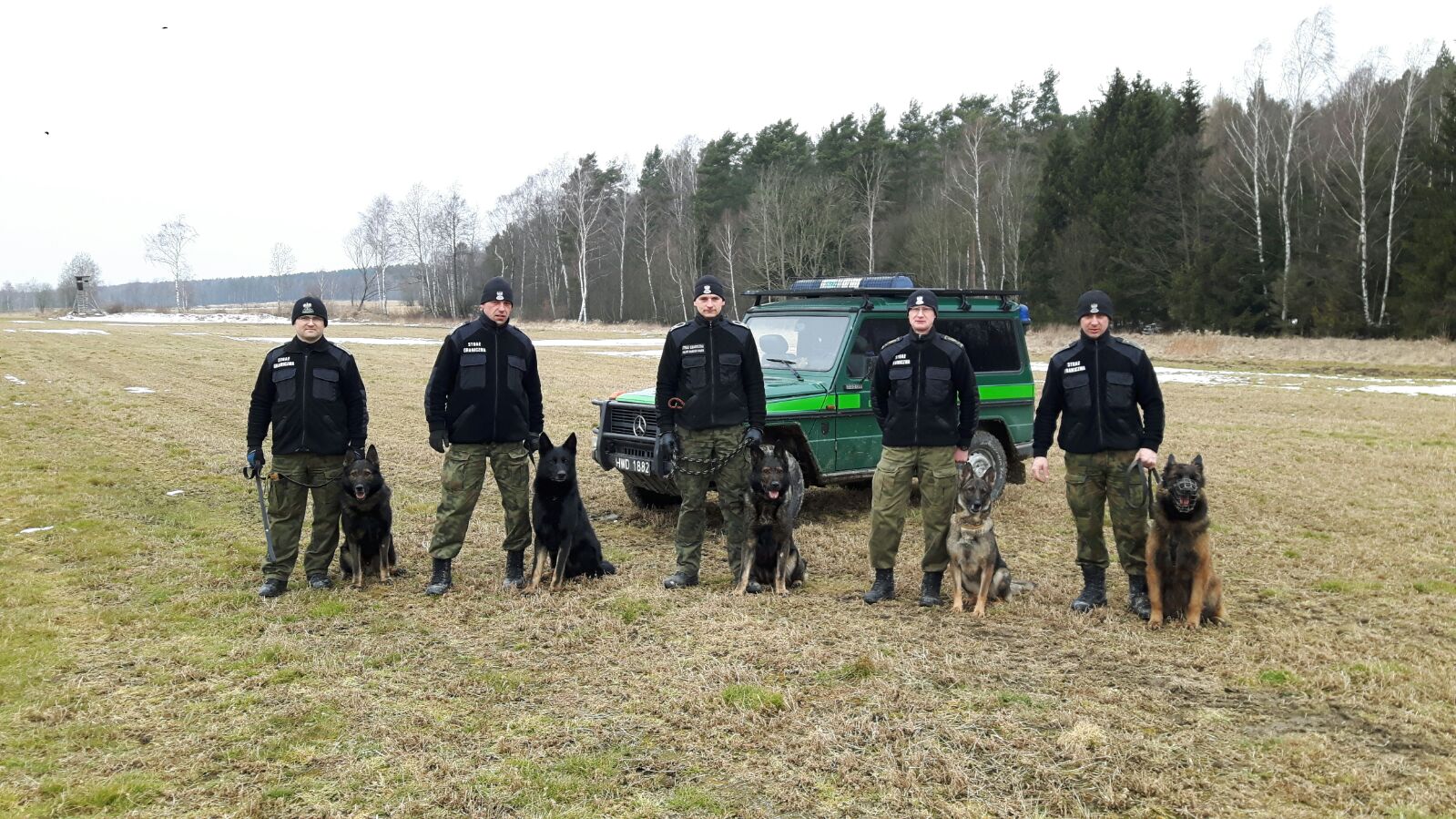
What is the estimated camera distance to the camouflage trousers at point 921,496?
6.07 metres

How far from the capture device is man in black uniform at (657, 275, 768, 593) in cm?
632

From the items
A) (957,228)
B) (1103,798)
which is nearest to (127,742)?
(1103,798)

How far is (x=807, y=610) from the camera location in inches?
231

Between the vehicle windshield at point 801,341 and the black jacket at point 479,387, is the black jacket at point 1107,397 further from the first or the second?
the black jacket at point 479,387

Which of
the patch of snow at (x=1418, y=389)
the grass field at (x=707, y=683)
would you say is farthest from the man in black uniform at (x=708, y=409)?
the patch of snow at (x=1418, y=389)

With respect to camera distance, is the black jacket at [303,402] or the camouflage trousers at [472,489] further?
the camouflage trousers at [472,489]

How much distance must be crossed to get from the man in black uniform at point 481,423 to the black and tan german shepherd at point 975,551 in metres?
2.97

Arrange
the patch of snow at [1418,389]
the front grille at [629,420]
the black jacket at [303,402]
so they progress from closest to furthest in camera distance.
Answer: the black jacket at [303,402]
the front grille at [629,420]
the patch of snow at [1418,389]

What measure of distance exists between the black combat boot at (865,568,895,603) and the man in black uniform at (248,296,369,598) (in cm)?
370

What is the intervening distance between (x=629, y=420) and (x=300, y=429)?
108 inches

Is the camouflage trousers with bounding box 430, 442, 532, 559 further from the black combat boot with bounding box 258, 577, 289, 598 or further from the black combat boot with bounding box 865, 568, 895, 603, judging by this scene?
the black combat boot with bounding box 865, 568, 895, 603

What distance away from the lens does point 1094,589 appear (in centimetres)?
589

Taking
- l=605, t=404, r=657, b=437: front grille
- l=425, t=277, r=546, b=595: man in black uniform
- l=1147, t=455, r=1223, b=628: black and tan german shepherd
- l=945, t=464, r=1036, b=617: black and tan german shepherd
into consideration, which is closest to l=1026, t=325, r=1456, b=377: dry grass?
l=1147, t=455, r=1223, b=628: black and tan german shepherd

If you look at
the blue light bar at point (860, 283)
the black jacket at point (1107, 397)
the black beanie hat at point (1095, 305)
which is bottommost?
the black jacket at point (1107, 397)
